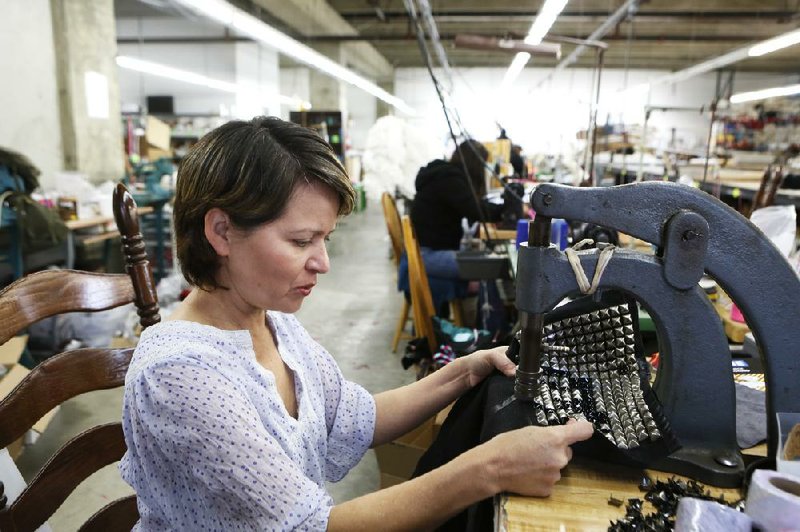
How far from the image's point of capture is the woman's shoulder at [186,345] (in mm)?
802

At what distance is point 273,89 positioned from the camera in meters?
12.5

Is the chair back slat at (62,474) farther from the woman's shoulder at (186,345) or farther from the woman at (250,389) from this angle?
the woman's shoulder at (186,345)

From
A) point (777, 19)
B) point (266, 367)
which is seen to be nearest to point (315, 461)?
point (266, 367)

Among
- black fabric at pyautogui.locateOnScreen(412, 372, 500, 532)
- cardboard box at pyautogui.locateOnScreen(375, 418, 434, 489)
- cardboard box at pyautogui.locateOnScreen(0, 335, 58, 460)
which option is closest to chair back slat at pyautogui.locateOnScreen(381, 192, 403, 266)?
cardboard box at pyautogui.locateOnScreen(375, 418, 434, 489)

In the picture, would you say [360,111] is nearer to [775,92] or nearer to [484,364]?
[775,92]

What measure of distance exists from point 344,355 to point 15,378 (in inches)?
76.9

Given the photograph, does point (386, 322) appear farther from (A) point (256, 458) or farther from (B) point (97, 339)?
(A) point (256, 458)

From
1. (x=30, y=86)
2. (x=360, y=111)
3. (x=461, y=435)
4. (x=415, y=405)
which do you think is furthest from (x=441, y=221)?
(x=360, y=111)

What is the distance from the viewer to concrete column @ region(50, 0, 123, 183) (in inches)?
202

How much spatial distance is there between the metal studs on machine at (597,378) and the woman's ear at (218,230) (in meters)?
0.57

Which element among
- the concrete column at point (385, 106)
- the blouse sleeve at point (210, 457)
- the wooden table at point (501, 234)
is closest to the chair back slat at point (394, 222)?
the wooden table at point (501, 234)

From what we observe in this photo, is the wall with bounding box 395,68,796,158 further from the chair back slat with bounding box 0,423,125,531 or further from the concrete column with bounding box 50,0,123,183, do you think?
the chair back slat with bounding box 0,423,125,531

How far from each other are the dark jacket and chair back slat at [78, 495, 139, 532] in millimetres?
2878

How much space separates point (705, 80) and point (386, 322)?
15.5 metres
